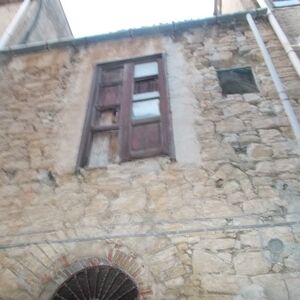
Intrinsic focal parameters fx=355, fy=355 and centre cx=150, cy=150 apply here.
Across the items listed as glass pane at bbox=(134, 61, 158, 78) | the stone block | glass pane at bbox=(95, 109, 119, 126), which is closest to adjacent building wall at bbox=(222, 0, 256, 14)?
glass pane at bbox=(134, 61, 158, 78)

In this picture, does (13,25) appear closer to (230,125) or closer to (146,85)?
(146,85)

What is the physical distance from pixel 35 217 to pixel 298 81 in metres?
3.63

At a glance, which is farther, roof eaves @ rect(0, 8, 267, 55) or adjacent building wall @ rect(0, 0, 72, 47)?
adjacent building wall @ rect(0, 0, 72, 47)

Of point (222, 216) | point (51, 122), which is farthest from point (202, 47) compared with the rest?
point (222, 216)

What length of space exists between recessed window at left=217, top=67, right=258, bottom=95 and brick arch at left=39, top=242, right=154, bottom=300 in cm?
261

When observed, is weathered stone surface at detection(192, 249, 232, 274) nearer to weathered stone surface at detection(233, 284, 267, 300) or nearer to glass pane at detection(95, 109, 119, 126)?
weathered stone surface at detection(233, 284, 267, 300)

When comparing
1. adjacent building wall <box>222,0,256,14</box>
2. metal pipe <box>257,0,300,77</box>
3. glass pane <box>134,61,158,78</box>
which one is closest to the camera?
metal pipe <box>257,0,300,77</box>

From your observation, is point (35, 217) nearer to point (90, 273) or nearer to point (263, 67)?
point (90, 273)

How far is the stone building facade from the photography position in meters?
3.14

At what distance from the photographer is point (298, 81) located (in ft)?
15.1

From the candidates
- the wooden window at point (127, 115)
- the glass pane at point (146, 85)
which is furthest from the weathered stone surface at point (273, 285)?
the glass pane at point (146, 85)

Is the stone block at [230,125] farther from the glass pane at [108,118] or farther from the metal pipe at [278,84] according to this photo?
the glass pane at [108,118]

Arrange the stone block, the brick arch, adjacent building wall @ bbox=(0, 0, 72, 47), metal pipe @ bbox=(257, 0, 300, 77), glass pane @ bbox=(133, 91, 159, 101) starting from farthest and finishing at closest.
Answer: adjacent building wall @ bbox=(0, 0, 72, 47)
glass pane @ bbox=(133, 91, 159, 101)
metal pipe @ bbox=(257, 0, 300, 77)
the stone block
the brick arch

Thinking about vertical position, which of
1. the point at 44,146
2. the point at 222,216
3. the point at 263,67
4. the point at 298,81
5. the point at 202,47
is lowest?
the point at 222,216
